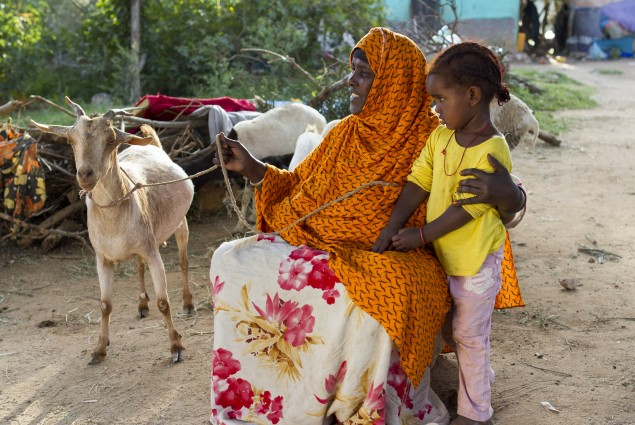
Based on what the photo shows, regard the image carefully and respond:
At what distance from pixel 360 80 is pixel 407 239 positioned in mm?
811

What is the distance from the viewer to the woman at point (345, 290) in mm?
3078

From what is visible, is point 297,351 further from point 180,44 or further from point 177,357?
point 180,44

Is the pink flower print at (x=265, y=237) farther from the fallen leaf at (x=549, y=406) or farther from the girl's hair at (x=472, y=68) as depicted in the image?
the fallen leaf at (x=549, y=406)

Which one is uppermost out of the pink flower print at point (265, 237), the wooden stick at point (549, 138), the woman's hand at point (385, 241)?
the woman's hand at point (385, 241)

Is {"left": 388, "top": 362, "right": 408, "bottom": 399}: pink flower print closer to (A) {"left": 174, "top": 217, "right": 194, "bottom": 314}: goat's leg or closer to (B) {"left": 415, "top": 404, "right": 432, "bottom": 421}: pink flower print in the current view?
(B) {"left": 415, "top": 404, "right": 432, "bottom": 421}: pink flower print

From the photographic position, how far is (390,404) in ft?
10.5

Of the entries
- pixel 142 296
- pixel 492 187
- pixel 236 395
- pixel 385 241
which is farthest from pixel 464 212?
pixel 142 296

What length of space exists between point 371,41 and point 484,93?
0.63 meters

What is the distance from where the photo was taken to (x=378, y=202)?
11.1 feet

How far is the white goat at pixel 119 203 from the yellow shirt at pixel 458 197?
5.58ft

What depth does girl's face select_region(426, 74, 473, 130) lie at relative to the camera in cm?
301

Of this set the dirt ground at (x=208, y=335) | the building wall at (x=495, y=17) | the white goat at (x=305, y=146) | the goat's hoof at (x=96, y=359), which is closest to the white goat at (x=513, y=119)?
the dirt ground at (x=208, y=335)

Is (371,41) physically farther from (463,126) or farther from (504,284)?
(504,284)

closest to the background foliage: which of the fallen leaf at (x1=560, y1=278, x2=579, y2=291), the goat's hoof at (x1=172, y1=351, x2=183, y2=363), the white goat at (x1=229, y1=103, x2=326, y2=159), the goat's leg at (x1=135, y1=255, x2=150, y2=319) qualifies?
the white goat at (x1=229, y1=103, x2=326, y2=159)
